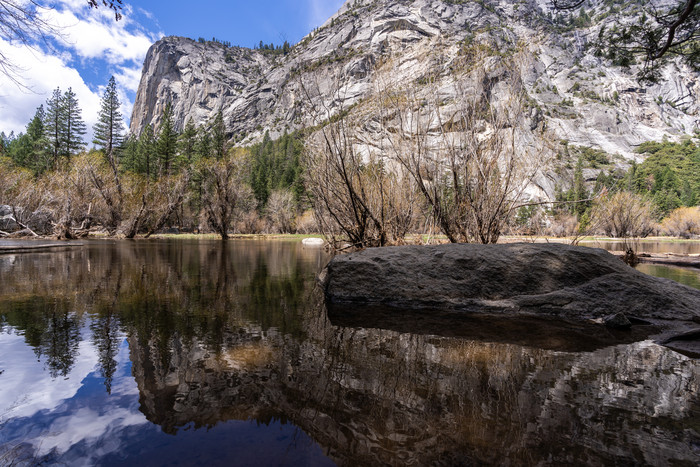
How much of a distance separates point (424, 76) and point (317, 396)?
7.30 metres

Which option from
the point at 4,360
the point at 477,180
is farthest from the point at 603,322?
the point at 4,360

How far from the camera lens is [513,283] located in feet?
15.2

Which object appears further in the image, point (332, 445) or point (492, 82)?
point (492, 82)

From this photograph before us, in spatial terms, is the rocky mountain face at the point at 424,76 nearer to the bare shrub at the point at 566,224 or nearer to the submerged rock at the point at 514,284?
the submerged rock at the point at 514,284

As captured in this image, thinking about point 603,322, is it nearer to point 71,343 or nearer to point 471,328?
point 471,328

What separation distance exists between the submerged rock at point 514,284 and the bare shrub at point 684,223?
55544 mm

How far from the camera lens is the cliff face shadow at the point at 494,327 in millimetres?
3225

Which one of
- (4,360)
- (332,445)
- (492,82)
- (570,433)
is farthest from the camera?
(492,82)

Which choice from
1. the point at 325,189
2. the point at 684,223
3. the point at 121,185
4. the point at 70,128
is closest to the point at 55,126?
the point at 70,128

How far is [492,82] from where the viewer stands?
7.23 meters

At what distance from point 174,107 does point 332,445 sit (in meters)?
161

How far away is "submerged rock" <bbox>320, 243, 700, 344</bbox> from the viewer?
421cm

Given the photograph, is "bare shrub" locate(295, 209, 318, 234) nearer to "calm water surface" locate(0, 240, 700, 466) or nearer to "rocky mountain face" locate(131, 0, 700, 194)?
"rocky mountain face" locate(131, 0, 700, 194)

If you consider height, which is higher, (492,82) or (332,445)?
(492,82)
